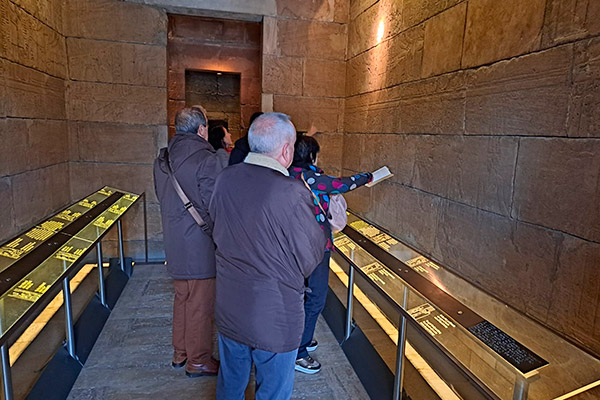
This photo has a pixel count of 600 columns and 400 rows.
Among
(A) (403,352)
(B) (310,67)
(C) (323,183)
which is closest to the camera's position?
(A) (403,352)

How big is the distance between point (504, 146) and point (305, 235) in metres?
1.50

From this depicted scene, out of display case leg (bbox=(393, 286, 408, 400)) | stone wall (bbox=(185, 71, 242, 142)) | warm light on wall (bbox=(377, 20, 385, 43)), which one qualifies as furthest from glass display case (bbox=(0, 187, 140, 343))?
stone wall (bbox=(185, 71, 242, 142))

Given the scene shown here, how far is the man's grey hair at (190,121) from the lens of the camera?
2465 millimetres

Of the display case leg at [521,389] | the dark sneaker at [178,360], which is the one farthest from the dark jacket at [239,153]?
the display case leg at [521,389]

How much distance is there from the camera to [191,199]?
7.90ft

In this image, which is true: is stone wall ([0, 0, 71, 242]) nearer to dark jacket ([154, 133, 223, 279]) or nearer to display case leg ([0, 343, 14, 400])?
dark jacket ([154, 133, 223, 279])

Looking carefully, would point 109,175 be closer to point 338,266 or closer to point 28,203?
point 28,203

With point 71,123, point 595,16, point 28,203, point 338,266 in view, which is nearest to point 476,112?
point 595,16

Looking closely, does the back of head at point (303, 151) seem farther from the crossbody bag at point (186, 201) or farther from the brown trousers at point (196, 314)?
the brown trousers at point (196, 314)

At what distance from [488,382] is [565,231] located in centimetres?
107

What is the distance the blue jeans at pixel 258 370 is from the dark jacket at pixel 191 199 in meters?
0.82

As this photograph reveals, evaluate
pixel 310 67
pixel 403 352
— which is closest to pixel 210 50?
pixel 310 67

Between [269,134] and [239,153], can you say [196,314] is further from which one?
[269,134]

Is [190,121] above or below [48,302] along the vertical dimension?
above
